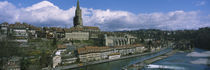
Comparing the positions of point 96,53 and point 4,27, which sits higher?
point 4,27

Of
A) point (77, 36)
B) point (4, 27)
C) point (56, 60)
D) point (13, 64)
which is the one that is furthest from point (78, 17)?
point (13, 64)

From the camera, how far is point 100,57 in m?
37.1

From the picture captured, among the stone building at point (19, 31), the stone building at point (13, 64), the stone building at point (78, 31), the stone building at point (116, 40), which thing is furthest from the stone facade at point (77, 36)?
the stone building at point (13, 64)

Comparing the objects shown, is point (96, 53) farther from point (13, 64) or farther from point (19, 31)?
point (19, 31)

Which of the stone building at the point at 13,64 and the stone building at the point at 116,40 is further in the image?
the stone building at the point at 116,40

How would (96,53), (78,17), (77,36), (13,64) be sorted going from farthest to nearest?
(78,17) → (77,36) → (96,53) → (13,64)

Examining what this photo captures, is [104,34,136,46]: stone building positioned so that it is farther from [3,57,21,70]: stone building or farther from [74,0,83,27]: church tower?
[3,57,21,70]: stone building

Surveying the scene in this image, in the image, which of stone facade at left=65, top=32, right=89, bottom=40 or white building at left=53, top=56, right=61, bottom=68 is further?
stone facade at left=65, top=32, right=89, bottom=40

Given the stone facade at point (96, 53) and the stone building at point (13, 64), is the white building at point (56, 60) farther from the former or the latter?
the stone building at point (13, 64)

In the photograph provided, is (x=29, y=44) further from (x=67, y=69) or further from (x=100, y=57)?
(x=100, y=57)

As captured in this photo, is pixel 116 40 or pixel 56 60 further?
pixel 116 40

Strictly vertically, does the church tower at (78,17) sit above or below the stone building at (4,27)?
above

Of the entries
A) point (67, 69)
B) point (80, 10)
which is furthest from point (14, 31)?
point (80, 10)

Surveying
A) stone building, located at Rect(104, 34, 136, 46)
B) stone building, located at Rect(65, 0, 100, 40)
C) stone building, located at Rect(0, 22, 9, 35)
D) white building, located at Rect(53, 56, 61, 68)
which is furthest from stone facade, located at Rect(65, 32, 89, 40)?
white building, located at Rect(53, 56, 61, 68)
